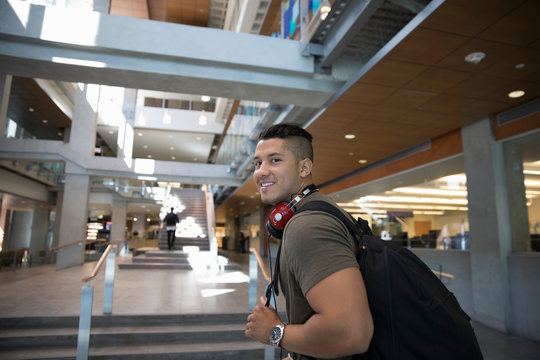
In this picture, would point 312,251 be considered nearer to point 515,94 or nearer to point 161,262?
point 515,94

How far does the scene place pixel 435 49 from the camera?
12.4ft

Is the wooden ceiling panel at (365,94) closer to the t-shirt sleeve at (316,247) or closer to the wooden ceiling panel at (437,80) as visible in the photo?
the wooden ceiling panel at (437,80)

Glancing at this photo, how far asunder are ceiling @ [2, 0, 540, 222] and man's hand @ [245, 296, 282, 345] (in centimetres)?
317

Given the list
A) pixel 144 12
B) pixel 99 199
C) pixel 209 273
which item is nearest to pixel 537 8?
pixel 209 273

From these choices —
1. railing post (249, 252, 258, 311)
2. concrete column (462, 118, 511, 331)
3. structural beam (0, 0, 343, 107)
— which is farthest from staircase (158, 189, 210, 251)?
concrete column (462, 118, 511, 331)

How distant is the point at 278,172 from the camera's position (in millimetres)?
1177

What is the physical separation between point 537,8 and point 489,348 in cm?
402

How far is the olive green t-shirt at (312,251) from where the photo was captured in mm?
814

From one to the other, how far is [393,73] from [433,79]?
23.0 inches

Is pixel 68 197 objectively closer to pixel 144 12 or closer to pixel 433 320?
pixel 144 12

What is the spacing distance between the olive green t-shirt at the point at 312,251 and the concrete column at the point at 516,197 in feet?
19.6

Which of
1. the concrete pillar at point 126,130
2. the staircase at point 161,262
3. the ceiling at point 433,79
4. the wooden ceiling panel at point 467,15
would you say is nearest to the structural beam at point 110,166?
the staircase at point 161,262

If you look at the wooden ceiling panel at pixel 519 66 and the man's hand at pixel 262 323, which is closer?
the man's hand at pixel 262 323

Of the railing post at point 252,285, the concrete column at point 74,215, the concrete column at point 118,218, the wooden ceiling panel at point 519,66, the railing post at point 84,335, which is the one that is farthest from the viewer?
the concrete column at point 118,218
